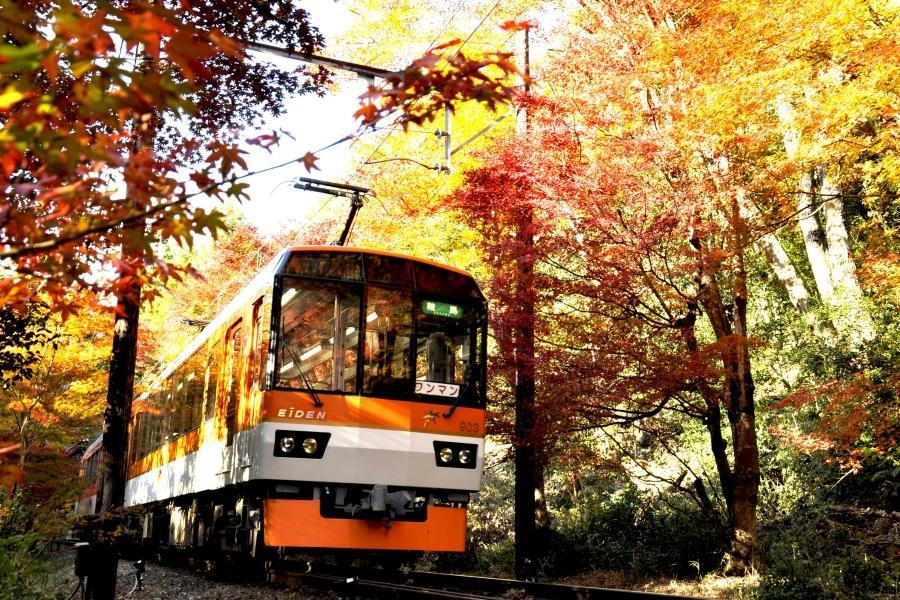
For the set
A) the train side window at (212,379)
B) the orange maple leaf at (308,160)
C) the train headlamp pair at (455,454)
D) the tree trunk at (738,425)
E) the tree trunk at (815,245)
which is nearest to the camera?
the orange maple leaf at (308,160)

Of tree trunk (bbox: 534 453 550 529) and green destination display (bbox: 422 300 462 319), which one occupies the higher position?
green destination display (bbox: 422 300 462 319)

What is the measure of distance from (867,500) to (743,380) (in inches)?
118

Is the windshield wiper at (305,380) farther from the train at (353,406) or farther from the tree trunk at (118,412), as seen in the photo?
the tree trunk at (118,412)

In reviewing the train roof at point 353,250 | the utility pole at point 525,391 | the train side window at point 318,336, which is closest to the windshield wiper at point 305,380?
the train side window at point 318,336

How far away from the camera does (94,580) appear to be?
26.1 ft

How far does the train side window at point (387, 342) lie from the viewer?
8.11 m

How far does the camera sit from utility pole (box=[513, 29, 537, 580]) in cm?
1027

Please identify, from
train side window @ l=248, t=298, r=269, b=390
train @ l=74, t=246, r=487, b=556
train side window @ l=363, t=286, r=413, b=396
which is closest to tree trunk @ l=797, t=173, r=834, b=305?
train @ l=74, t=246, r=487, b=556

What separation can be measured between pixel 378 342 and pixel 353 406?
70 cm

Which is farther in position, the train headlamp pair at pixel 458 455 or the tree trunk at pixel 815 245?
the tree trunk at pixel 815 245

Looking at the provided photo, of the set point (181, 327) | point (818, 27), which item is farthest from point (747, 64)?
point (181, 327)

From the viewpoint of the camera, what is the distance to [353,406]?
7.92 meters

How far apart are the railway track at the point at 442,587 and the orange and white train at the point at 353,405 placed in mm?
421

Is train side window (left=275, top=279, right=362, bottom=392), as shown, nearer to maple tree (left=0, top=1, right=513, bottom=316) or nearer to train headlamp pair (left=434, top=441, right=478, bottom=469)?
train headlamp pair (left=434, top=441, right=478, bottom=469)
